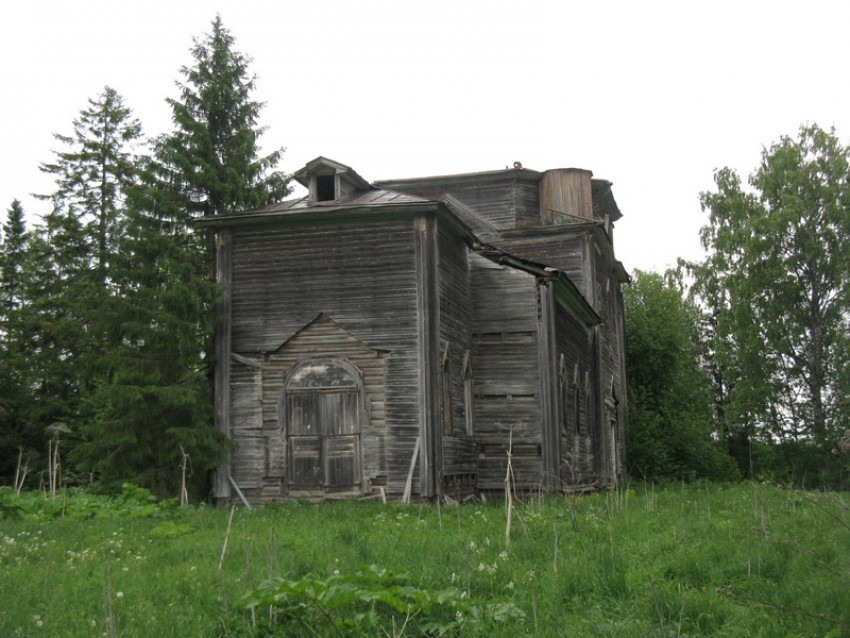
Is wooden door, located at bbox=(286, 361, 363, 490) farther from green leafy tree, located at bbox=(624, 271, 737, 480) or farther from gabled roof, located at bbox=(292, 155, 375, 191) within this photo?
green leafy tree, located at bbox=(624, 271, 737, 480)

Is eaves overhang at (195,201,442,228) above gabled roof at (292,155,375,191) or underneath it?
underneath

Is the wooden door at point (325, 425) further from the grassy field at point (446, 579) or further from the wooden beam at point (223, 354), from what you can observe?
the grassy field at point (446, 579)

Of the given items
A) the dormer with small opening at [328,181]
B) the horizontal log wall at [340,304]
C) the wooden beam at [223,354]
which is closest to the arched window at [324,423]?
the horizontal log wall at [340,304]

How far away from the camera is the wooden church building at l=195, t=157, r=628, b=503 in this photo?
18.2 meters

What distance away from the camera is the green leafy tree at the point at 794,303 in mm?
A: 32969

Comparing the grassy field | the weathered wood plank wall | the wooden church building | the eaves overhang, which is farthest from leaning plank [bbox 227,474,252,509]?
the grassy field

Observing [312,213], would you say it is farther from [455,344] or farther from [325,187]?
[455,344]

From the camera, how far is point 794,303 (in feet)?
112

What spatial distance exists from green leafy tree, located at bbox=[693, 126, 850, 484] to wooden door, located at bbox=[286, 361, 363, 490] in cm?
2053

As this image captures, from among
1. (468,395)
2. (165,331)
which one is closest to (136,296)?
(165,331)

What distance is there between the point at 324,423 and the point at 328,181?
5768 mm

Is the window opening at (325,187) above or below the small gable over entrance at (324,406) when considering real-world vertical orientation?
above

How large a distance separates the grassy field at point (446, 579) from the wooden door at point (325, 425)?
593 centimetres

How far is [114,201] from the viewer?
A: 31.4m
